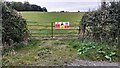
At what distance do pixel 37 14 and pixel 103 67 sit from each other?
3106 millimetres

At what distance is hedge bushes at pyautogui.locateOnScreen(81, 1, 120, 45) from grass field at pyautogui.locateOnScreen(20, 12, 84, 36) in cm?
58

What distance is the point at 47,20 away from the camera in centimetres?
736

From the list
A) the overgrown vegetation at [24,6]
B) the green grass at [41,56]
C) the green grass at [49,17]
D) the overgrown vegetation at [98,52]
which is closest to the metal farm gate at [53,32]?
the green grass at [49,17]

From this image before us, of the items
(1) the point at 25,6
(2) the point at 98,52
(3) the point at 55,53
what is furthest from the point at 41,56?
(1) the point at 25,6

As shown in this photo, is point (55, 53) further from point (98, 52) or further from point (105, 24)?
point (105, 24)

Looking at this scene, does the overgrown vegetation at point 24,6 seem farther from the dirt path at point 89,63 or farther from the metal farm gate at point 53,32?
the dirt path at point 89,63

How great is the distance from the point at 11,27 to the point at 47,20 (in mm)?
1689

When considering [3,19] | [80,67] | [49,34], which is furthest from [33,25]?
[80,67]

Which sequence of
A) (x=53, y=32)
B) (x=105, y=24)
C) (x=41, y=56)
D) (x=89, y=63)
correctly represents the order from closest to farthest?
1. (x=89, y=63)
2. (x=41, y=56)
3. (x=105, y=24)
4. (x=53, y=32)

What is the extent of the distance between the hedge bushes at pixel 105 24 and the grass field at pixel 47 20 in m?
0.58

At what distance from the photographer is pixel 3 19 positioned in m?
5.80

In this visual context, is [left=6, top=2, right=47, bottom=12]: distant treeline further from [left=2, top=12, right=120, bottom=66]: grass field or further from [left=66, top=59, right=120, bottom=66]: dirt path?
[left=66, top=59, right=120, bottom=66]: dirt path

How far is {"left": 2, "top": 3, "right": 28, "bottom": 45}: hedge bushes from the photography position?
18.8 feet

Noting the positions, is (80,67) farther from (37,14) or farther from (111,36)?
(37,14)
